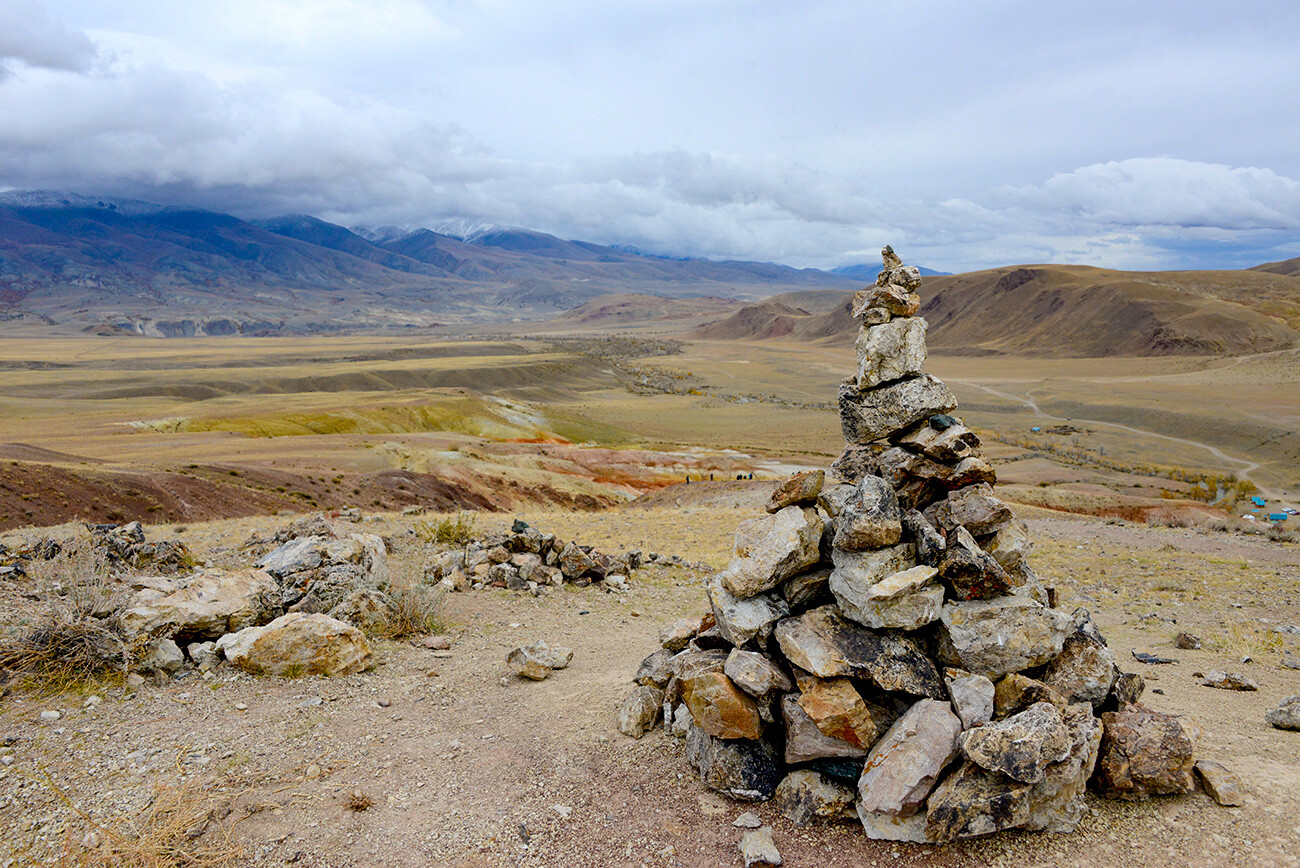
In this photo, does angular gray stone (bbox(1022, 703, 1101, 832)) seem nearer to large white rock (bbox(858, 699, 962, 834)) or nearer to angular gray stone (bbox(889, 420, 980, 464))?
large white rock (bbox(858, 699, 962, 834))

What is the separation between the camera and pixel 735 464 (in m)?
49.5

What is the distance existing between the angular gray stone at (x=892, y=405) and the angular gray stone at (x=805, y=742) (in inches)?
116

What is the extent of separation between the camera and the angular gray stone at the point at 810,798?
20.2ft

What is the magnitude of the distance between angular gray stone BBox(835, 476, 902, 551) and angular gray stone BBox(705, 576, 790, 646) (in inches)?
36.9

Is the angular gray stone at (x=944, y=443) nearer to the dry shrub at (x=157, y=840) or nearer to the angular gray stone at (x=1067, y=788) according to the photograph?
the angular gray stone at (x=1067, y=788)

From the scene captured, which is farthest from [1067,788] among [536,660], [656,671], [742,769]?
[536,660]

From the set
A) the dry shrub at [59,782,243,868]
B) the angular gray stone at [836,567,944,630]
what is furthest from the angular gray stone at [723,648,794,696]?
the dry shrub at [59,782,243,868]

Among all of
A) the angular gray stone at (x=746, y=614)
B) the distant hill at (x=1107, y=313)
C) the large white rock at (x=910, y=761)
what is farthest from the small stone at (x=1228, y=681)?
the distant hill at (x=1107, y=313)

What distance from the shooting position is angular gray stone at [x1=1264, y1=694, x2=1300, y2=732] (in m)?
7.12

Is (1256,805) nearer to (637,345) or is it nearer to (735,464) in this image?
(735,464)

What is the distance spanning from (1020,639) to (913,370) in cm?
303

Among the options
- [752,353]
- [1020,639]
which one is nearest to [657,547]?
[1020,639]

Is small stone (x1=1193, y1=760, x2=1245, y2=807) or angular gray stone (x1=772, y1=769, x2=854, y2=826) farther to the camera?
angular gray stone (x1=772, y1=769, x2=854, y2=826)

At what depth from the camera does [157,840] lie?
A: 567 centimetres
